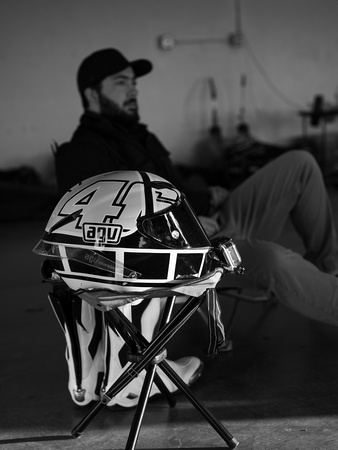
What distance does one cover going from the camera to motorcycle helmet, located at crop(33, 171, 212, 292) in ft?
5.88

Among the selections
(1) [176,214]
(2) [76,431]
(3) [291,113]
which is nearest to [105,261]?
(1) [176,214]

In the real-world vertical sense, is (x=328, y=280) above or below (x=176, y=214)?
below

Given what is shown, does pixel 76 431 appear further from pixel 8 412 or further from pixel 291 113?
pixel 291 113

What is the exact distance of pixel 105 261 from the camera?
1798 mm

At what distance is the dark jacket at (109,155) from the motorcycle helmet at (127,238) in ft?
2.38

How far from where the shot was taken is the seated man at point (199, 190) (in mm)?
2664

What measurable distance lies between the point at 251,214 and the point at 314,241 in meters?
0.27

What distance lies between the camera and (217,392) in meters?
2.34

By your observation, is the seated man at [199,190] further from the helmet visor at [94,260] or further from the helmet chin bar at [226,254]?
the helmet visor at [94,260]

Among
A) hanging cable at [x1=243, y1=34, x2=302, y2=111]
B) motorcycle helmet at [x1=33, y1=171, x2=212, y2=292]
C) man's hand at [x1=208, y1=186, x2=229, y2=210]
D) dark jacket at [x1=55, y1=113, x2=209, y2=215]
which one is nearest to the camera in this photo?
motorcycle helmet at [x1=33, y1=171, x2=212, y2=292]

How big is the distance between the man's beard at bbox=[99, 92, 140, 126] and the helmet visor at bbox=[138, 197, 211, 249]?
1186mm

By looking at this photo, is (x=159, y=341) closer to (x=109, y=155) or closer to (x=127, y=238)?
(x=127, y=238)

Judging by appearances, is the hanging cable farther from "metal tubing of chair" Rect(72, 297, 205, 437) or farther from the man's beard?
"metal tubing of chair" Rect(72, 297, 205, 437)

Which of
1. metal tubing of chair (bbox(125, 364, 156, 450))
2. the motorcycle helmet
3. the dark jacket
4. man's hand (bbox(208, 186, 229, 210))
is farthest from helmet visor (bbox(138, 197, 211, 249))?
man's hand (bbox(208, 186, 229, 210))
